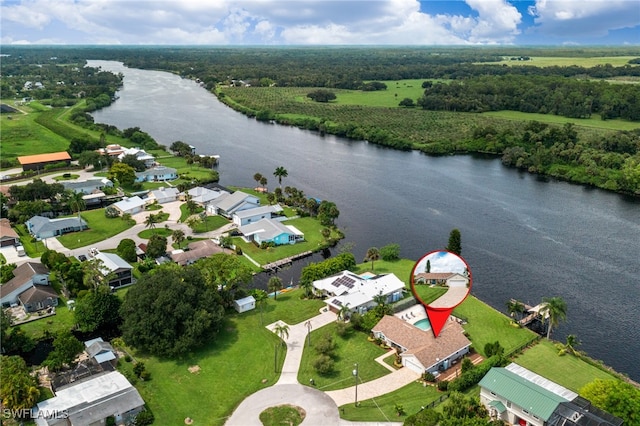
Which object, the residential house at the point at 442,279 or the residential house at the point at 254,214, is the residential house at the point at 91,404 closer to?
the residential house at the point at 442,279

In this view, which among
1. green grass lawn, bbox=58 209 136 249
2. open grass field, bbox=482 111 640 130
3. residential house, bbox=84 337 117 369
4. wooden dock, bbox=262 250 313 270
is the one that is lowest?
wooden dock, bbox=262 250 313 270

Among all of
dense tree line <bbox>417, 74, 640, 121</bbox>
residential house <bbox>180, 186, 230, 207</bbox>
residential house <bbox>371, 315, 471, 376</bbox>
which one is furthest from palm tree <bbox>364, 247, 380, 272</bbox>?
dense tree line <bbox>417, 74, 640, 121</bbox>

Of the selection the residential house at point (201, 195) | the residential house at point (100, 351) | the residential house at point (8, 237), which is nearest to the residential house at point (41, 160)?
the residential house at point (8, 237)

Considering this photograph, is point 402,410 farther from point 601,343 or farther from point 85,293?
point 85,293

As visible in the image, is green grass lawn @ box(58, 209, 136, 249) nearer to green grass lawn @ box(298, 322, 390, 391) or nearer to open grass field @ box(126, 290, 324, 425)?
open grass field @ box(126, 290, 324, 425)

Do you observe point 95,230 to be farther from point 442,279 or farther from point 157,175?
point 442,279

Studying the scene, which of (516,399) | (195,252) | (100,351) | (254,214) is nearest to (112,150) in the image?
(254,214)
